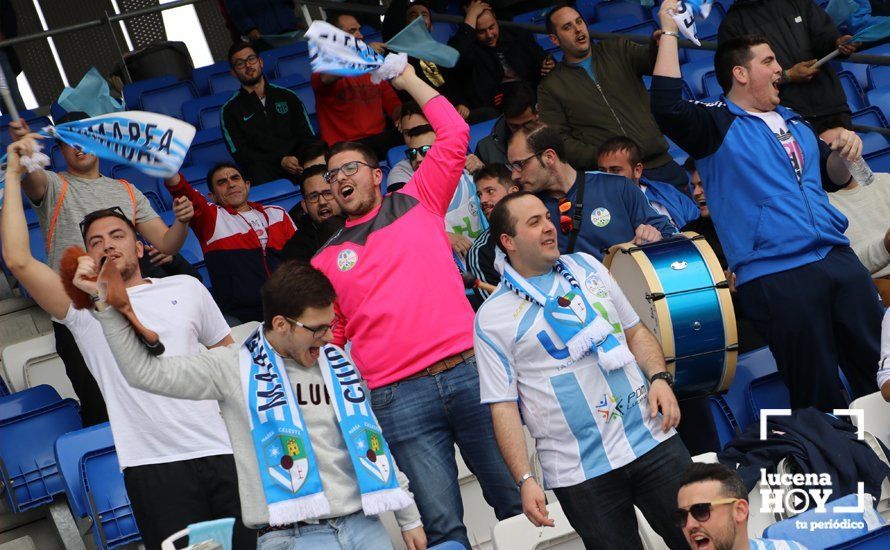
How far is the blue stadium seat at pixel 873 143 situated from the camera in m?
6.96

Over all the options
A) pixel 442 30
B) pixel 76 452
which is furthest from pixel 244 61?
pixel 76 452

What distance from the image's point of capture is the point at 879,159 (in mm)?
6902

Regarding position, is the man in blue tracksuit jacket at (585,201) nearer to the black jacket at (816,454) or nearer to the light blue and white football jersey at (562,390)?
the black jacket at (816,454)

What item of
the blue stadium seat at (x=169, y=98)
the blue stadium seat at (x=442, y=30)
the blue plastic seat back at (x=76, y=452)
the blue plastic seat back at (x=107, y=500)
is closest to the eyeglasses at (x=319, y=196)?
the blue plastic seat back at (x=76, y=452)

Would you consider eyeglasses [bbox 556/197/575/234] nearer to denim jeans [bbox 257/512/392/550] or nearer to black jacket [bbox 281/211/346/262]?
black jacket [bbox 281/211/346/262]

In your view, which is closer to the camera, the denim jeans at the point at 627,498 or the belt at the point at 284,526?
the belt at the point at 284,526

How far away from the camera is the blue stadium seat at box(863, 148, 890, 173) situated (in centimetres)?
688

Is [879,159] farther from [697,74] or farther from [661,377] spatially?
[661,377]

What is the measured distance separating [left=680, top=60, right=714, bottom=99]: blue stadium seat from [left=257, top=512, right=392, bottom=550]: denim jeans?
17.6ft

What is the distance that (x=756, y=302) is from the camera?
4.54m

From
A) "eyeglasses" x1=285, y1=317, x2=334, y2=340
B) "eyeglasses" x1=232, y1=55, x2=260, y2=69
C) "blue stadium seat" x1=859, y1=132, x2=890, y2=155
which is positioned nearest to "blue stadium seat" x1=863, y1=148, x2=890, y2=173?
"blue stadium seat" x1=859, y1=132, x2=890, y2=155

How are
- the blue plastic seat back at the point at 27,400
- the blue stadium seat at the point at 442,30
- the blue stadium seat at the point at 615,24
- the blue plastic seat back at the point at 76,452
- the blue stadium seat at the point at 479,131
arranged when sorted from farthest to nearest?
the blue stadium seat at the point at 442,30
the blue stadium seat at the point at 615,24
the blue stadium seat at the point at 479,131
the blue plastic seat back at the point at 27,400
the blue plastic seat back at the point at 76,452

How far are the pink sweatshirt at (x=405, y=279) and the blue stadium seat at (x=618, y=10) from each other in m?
5.62

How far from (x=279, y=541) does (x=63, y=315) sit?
1.21 metres
